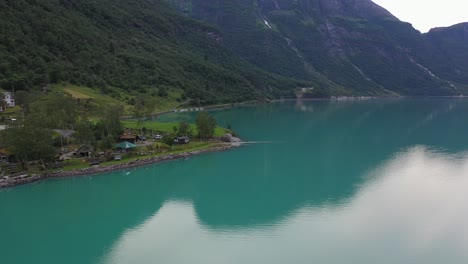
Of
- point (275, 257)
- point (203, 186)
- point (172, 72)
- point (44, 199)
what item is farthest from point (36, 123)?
point (172, 72)

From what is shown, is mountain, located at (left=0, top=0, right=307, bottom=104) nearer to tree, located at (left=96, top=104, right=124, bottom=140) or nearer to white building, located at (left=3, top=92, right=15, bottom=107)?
white building, located at (left=3, top=92, right=15, bottom=107)

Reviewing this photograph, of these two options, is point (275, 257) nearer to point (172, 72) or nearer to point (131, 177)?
point (131, 177)

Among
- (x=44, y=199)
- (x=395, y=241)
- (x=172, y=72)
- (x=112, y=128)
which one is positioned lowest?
(x=395, y=241)

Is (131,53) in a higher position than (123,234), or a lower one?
higher

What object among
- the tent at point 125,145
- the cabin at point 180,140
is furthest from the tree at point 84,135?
the cabin at point 180,140

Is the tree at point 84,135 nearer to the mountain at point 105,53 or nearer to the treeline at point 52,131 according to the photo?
the treeline at point 52,131

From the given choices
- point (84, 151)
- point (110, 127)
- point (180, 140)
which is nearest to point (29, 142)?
point (84, 151)

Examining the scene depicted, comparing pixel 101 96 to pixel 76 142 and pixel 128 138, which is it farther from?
pixel 76 142
